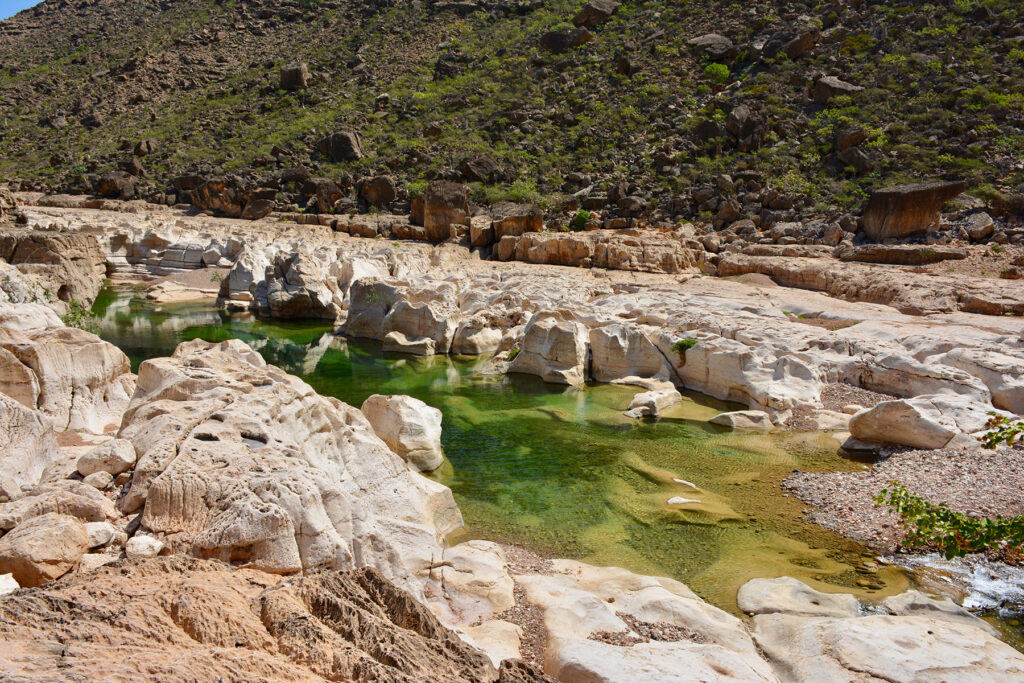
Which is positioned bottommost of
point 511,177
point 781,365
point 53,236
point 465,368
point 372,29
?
point 465,368

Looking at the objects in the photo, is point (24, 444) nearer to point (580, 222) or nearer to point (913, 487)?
point (913, 487)

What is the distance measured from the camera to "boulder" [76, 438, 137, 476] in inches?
213

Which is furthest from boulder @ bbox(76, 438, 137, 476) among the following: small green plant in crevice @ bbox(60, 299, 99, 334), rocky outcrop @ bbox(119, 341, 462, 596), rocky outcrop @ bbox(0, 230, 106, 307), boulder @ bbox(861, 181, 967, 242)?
boulder @ bbox(861, 181, 967, 242)

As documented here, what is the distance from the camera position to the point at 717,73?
41125mm

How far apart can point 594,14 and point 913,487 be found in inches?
1989

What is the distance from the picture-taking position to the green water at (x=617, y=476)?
7418 mm

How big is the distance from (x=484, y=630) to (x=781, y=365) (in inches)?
401

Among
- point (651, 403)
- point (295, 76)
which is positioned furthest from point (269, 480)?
point (295, 76)

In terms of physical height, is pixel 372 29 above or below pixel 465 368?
above

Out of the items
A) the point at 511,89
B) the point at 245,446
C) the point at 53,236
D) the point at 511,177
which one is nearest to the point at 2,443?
the point at 245,446

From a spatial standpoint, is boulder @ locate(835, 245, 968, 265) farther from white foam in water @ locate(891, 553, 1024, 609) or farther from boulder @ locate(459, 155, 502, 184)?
boulder @ locate(459, 155, 502, 184)

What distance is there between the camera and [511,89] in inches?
1816

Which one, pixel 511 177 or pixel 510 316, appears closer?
pixel 510 316

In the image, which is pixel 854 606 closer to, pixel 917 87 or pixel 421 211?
pixel 421 211
